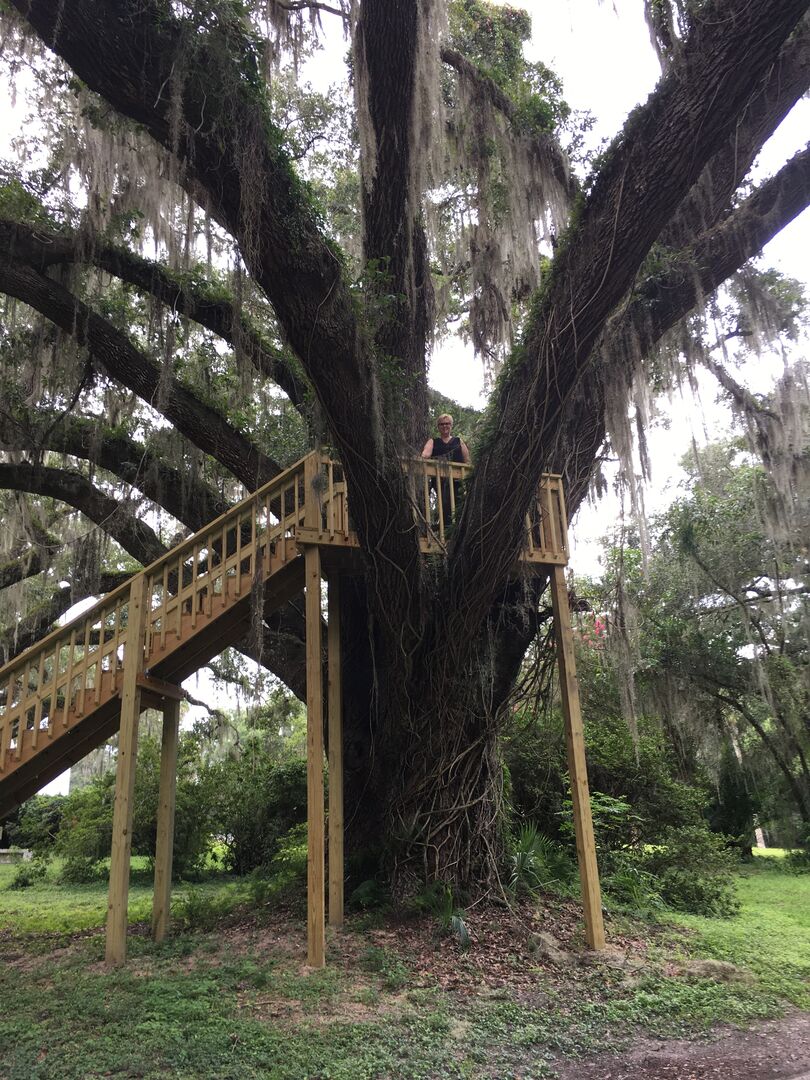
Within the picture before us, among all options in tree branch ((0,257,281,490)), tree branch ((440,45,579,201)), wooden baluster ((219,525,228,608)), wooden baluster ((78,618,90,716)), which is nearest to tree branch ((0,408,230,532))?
tree branch ((0,257,281,490))

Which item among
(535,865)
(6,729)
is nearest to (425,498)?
(535,865)

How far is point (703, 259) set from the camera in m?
6.05

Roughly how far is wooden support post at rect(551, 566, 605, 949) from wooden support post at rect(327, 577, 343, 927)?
77.5 inches

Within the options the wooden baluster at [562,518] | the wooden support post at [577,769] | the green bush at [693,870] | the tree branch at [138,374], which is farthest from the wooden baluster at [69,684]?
the green bush at [693,870]

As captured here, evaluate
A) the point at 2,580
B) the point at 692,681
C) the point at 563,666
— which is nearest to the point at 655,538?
the point at 692,681

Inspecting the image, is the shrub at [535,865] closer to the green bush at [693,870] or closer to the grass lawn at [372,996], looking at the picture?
the grass lawn at [372,996]

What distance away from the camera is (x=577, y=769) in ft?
20.2

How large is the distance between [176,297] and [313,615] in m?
4.00

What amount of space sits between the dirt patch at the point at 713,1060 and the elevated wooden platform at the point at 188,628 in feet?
7.44

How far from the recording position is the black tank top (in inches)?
276

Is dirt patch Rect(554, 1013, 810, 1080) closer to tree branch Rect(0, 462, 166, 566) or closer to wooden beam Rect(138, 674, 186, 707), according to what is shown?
wooden beam Rect(138, 674, 186, 707)

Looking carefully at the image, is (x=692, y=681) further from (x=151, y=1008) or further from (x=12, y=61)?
(x=12, y=61)

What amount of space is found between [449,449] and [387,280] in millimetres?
1623

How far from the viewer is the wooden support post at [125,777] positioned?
5547 mm
